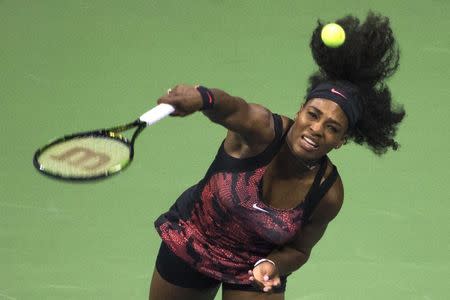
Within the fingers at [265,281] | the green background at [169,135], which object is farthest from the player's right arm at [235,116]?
the green background at [169,135]

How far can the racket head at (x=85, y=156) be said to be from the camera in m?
3.30

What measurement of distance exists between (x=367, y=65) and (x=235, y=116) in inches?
23.5

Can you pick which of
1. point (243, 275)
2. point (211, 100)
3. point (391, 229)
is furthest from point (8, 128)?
point (211, 100)

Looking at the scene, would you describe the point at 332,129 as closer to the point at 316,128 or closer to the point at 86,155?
the point at 316,128

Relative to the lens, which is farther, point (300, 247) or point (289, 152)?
point (300, 247)

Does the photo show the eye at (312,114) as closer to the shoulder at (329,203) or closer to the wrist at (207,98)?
the shoulder at (329,203)

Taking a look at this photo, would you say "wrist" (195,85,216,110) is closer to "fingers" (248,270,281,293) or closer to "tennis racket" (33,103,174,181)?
"tennis racket" (33,103,174,181)

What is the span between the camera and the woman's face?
3.51 metres

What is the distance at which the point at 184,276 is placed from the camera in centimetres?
389

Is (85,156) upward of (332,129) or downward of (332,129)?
downward

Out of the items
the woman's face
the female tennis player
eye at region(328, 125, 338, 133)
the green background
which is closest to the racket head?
the female tennis player

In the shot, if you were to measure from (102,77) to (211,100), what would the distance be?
3409mm

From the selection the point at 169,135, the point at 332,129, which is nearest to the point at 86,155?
the point at 332,129

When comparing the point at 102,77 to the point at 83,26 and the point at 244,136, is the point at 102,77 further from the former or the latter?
the point at 244,136
